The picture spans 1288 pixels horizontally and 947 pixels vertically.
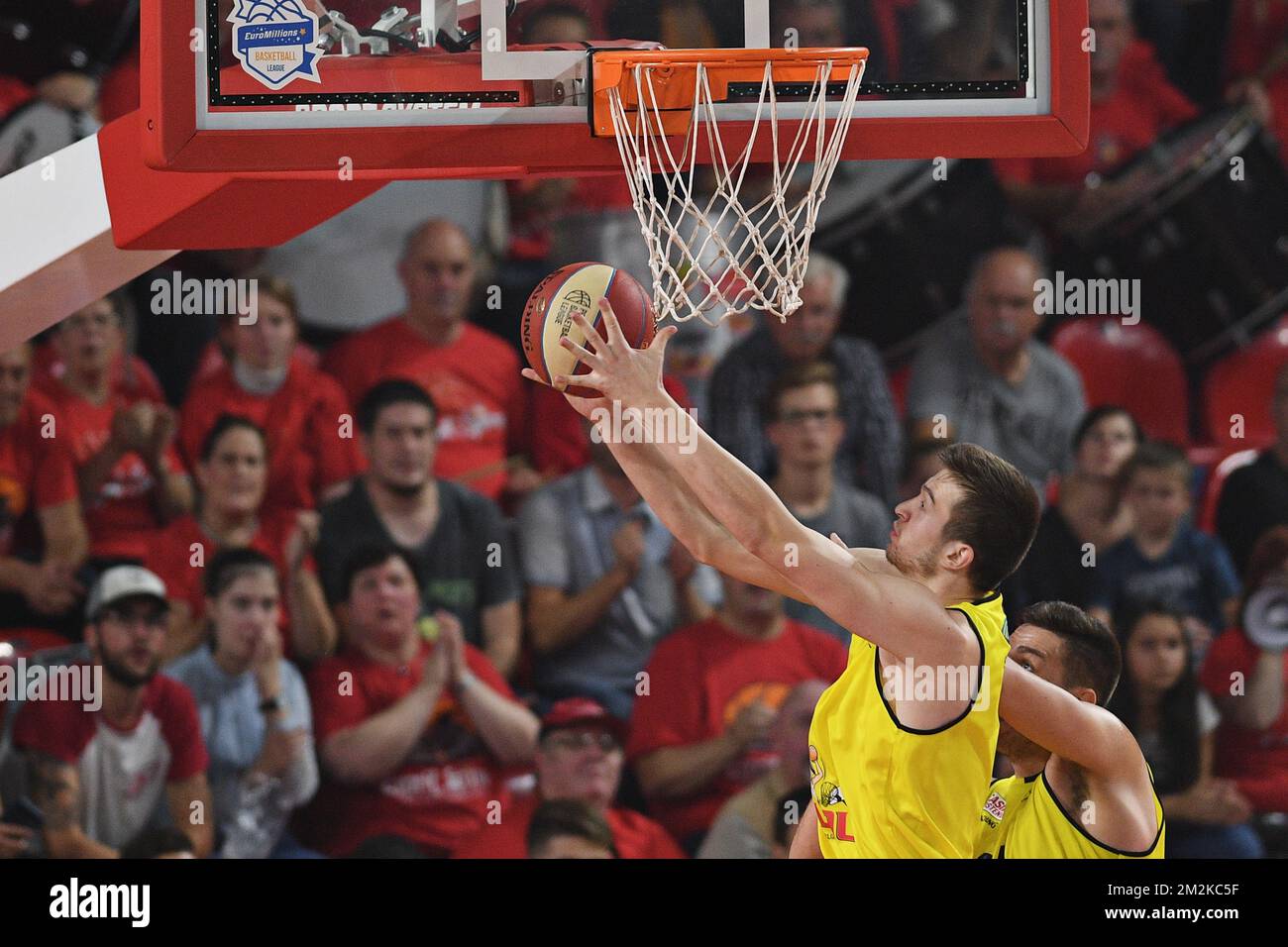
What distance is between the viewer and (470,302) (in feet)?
16.4

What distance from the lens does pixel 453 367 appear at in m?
4.93

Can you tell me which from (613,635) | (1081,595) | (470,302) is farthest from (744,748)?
(470,302)

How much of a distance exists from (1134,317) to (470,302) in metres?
2.29

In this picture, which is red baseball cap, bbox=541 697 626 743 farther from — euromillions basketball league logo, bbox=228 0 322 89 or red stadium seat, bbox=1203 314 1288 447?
euromillions basketball league logo, bbox=228 0 322 89

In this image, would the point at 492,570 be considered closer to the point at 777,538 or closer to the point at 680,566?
the point at 680,566

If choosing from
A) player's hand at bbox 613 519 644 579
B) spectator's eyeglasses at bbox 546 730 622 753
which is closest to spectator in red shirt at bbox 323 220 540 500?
player's hand at bbox 613 519 644 579

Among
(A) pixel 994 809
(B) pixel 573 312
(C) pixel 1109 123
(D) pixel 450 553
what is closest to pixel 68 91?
(D) pixel 450 553

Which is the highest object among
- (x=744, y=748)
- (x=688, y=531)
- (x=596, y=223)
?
(x=596, y=223)

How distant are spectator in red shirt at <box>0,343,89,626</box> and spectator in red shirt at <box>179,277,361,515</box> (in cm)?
42

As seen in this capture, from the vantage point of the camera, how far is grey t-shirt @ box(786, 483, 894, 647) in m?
4.78

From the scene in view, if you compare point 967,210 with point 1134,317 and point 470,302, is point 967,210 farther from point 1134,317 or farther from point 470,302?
point 470,302

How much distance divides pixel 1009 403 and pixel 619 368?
9.31 feet
